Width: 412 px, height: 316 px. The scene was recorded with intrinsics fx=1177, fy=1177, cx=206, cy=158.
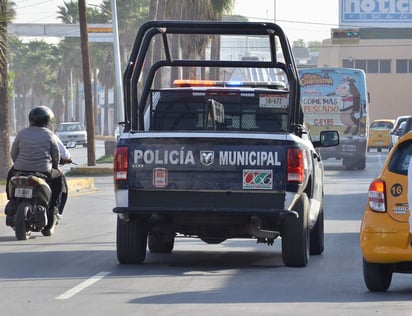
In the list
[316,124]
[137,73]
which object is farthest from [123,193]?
[316,124]

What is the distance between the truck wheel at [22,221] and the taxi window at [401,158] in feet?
19.7

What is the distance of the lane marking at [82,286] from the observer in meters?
10.1

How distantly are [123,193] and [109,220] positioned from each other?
23.2ft

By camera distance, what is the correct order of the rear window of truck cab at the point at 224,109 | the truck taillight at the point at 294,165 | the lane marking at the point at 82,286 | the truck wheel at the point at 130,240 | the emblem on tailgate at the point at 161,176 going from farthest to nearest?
the rear window of truck cab at the point at 224,109 < the truck wheel at the point at 130,240 < the emblem on tailgate at the point at 161,176 < the truck taillight at the point at 294,165 < the lane marking at the point at 82,286

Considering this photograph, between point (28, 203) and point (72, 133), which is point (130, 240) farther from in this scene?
point (72, 133)

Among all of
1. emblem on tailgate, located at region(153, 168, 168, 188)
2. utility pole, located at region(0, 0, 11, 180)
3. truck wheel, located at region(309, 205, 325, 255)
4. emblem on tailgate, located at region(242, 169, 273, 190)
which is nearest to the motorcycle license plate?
emblem on tailgate, located at region(153, 168, 168, 188)

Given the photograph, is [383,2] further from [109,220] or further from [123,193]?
[123,193]

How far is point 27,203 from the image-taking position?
1498 centimetres

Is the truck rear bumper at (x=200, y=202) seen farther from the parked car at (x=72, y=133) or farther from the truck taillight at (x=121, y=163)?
the parked car at (x=72, y=133)

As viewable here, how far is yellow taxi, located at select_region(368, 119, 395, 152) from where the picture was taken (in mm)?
58031

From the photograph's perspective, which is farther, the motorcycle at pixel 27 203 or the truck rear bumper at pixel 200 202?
the motorcycle at pixel 27 203

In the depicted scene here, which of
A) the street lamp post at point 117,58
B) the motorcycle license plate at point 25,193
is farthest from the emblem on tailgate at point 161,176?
the street lamp post at point 117,58

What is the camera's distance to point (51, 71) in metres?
130

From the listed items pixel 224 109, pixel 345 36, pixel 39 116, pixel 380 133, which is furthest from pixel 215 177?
pixel 345 36
